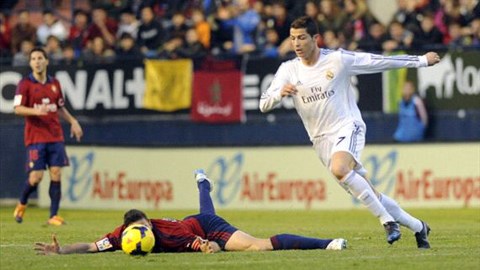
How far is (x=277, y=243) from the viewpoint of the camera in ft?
44.2

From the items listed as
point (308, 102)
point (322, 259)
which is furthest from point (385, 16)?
point (322, 259)

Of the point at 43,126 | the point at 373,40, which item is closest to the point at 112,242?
the point at 43,126

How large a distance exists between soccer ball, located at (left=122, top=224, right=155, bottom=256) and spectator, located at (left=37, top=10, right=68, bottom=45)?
52.3ft

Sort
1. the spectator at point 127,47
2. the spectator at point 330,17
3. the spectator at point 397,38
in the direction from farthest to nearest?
the spectator at point 127,47
the spectator at point 330,17
the spectator at point 397,38

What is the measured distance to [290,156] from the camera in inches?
970

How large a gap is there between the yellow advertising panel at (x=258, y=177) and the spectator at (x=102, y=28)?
10.5 ft

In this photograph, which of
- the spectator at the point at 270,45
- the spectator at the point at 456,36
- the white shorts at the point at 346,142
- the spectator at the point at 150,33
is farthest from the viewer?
the spectator at the point at 150,33

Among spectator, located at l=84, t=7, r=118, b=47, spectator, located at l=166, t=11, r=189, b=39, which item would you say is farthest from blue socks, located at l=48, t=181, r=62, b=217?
spectator, located at l=84, t=7, r=118, b=47

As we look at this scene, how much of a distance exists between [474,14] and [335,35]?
262 cm

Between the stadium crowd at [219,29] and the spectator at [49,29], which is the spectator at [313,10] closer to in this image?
the stadium crowd at [219,29]

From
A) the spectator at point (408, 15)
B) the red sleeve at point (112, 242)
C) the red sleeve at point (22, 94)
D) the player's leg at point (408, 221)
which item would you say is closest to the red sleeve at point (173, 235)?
the red sleeve at point (112, 242)

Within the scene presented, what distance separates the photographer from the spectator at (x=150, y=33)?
27.1 meters

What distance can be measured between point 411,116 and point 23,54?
809cm

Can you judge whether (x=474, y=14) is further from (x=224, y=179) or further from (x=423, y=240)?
(x=423, y=240)
